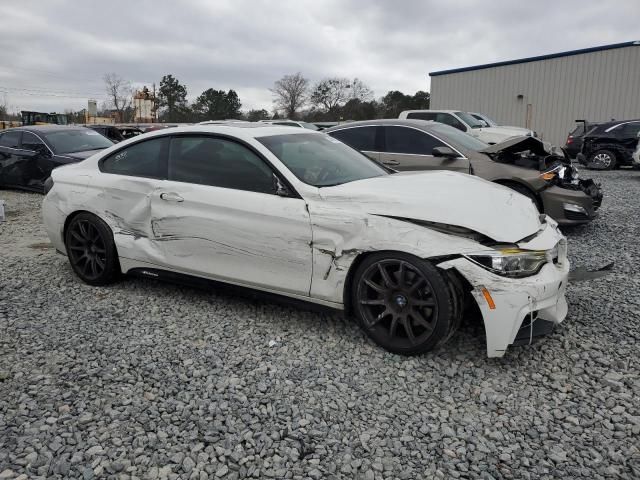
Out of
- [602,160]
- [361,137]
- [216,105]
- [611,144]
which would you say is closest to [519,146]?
[361,137]

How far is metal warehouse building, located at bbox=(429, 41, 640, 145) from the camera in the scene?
22.8m

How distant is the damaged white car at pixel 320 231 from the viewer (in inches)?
119

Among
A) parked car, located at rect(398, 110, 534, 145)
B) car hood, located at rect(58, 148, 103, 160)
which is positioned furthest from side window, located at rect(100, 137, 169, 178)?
parked car, located at rect(398, 110, 534, 145)

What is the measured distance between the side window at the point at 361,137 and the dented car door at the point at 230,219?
385 centimetres

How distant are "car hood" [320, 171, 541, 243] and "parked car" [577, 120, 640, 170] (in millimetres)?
13076

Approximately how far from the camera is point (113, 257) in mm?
4410

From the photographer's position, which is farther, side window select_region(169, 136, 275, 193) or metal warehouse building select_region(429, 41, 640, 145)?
metal warehouse building select_region(429, 41, 640, 145)

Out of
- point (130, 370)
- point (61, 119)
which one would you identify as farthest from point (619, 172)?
point (61, 119)

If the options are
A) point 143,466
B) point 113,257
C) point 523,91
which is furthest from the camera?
point 523,91

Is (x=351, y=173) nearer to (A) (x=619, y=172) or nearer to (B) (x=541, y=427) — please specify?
(B) (x=541, y=427)

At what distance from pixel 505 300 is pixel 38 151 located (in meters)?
9.97

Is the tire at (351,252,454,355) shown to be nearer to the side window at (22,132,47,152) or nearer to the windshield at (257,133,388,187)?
the windshield at (257,133,388,187)

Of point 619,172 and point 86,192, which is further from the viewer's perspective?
point 619,172

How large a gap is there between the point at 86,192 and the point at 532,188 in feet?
16.9
